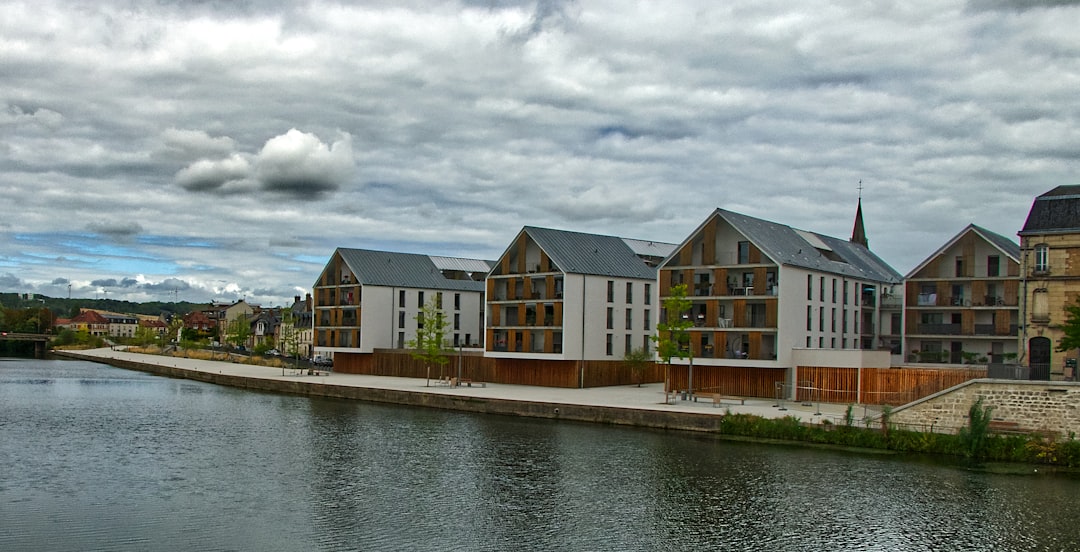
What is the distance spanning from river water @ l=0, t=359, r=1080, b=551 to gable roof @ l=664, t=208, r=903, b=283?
17.1m

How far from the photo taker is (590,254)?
6781 cm

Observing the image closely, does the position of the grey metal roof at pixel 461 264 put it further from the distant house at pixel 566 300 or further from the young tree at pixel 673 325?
the young tree at pixel 673 325

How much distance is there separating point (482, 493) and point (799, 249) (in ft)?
121

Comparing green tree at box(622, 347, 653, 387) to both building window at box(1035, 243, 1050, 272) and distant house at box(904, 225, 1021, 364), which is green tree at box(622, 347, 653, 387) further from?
building window at box(1035, 243, 1050, 272)

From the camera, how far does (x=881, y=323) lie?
225 feet

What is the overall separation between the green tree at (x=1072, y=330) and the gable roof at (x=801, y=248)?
46.7 feet

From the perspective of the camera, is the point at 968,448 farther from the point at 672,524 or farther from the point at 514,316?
the point at 514,316

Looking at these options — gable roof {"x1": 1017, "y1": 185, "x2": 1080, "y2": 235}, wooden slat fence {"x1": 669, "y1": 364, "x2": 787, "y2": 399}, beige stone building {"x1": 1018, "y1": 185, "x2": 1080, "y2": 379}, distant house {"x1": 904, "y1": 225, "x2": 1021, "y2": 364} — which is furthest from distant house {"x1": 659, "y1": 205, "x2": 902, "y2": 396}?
gable roof {"x1": 1017, "y1": 185, "x2": 1080, "y2": 235}

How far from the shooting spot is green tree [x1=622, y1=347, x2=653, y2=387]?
6419cm

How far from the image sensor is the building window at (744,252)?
182 ft

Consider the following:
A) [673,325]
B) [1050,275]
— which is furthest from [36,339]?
[1050,275]

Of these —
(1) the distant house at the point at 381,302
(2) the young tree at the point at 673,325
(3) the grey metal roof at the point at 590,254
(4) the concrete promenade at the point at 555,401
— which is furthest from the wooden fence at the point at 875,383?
(1) the distant house at the point at 381,302

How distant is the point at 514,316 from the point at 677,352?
18.3 m

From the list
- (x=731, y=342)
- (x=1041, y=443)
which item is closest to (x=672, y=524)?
(x=1041, y=443)
